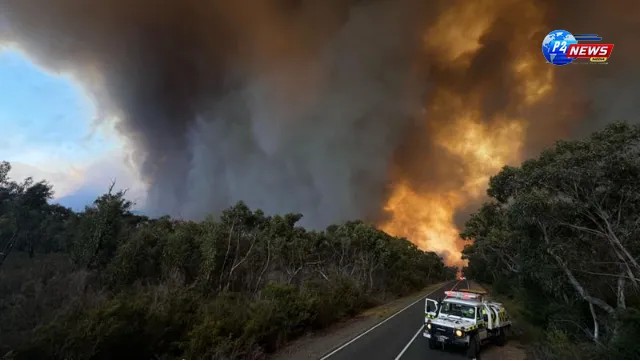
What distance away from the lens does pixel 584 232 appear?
16.3m

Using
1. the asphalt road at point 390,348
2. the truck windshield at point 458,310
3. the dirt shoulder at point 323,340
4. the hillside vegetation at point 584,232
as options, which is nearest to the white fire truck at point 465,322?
the truck windshield at point 458,310

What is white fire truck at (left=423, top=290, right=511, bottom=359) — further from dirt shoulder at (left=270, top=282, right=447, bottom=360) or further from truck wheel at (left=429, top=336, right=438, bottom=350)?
dirt shoulder at (left=270, top=282, right=447, bottom=360)

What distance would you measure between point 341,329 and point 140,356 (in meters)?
13.0

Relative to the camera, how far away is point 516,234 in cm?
1938

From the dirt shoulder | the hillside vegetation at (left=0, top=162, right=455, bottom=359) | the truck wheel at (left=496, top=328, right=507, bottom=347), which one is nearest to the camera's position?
the hillside vegetation at (left=0, top=162, right=455, bottom=359)

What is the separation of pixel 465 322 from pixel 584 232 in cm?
805

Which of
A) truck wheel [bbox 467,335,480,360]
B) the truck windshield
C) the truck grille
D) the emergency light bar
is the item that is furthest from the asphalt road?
the emergency light bar

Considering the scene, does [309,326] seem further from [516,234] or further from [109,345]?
[516,234]

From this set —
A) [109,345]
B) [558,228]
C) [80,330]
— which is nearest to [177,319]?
[109,345]

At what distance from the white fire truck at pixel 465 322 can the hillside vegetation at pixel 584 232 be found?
2076mm

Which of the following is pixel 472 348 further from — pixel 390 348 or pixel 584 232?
pixel 584 232

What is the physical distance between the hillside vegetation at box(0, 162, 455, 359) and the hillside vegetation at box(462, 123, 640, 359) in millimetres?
13077

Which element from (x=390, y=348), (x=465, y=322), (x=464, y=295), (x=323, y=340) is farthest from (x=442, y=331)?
(x=323, y=340)

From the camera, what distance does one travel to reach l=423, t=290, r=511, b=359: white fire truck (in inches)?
547
